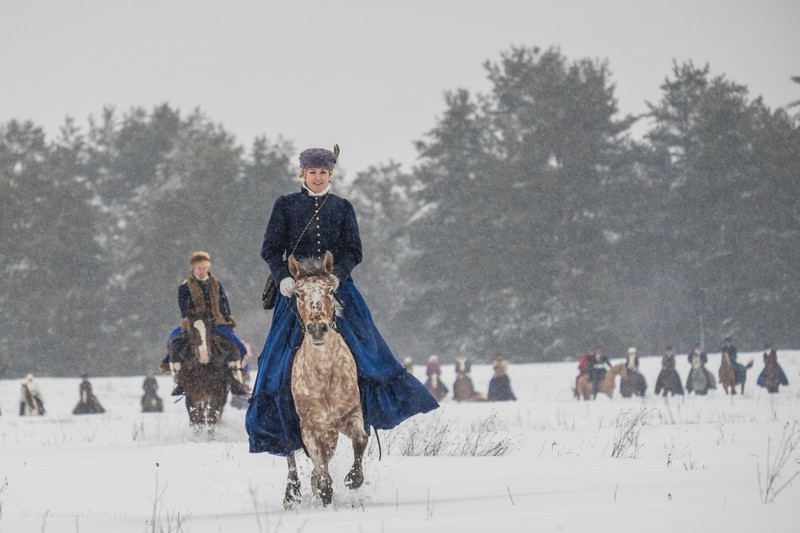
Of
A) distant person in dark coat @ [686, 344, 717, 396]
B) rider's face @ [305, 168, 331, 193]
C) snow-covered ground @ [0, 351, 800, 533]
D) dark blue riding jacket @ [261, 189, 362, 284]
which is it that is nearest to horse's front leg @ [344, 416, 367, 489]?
snow-covered ground @ [0, 351, 800, 533]

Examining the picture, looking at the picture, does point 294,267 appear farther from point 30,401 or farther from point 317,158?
point 30,401

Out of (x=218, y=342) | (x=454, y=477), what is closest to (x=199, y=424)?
(x=218, y=342)

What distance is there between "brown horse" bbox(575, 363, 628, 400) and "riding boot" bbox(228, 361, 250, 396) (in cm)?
2079

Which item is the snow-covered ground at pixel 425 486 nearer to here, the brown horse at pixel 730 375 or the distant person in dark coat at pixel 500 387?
the brown horse at pixel 730 375

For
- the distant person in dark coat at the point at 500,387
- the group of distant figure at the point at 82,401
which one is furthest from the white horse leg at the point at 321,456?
the distant person in dark coat at the point at 500,387

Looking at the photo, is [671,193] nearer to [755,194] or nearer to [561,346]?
[755,194]

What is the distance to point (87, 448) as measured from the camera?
12422 millimetres

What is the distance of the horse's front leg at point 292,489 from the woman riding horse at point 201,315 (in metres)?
5.65

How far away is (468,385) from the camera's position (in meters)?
36.5

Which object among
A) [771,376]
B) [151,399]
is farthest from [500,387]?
[151,399]

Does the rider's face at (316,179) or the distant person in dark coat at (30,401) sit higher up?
the rider's face at (316,179)

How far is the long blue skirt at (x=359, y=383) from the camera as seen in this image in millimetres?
7133

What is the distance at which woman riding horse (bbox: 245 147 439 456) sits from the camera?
7.15 m

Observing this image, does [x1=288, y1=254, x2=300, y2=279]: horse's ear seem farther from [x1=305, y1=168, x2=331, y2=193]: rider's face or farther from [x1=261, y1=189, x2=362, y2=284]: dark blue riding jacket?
[x1=305, y1=168, x2=331, y2=193]: rider's face
